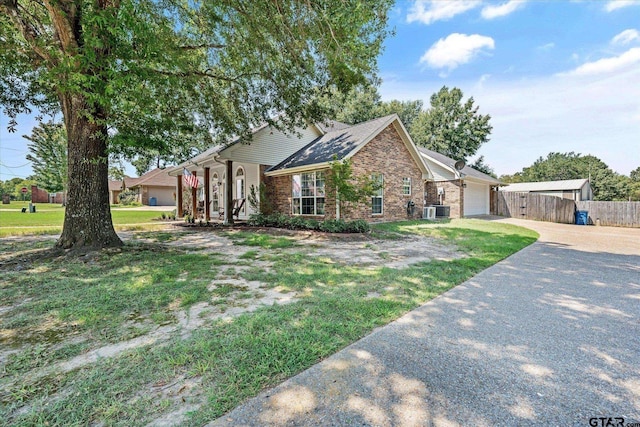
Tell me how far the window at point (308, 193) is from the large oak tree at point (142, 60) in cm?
454

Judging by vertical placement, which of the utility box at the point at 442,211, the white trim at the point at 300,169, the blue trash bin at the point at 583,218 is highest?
the white trim at the point at 300,169

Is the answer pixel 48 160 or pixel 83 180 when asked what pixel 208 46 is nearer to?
pixel 83 180

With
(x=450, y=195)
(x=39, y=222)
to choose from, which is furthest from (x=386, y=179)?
(x=39, y=222)

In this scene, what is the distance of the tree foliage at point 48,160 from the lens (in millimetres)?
28138

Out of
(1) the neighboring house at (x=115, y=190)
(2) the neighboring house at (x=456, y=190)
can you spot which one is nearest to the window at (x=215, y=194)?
(2) the neighboring house at (x=456, y=190)

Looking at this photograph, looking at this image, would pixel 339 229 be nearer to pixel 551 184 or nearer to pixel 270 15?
pixel 270 15

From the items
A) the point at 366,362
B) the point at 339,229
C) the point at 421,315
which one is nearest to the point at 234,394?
the point at 366,362

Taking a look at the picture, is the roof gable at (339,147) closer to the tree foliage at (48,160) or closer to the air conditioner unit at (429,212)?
the air conditioner unit at (429,212)

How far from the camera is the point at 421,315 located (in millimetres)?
3342

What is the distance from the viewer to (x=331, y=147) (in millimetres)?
13820

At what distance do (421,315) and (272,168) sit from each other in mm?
12870

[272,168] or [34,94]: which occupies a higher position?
[34,94]

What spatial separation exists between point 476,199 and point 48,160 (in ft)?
137

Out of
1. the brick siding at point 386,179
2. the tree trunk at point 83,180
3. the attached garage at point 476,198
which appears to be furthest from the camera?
the attached garage at point 476,198
